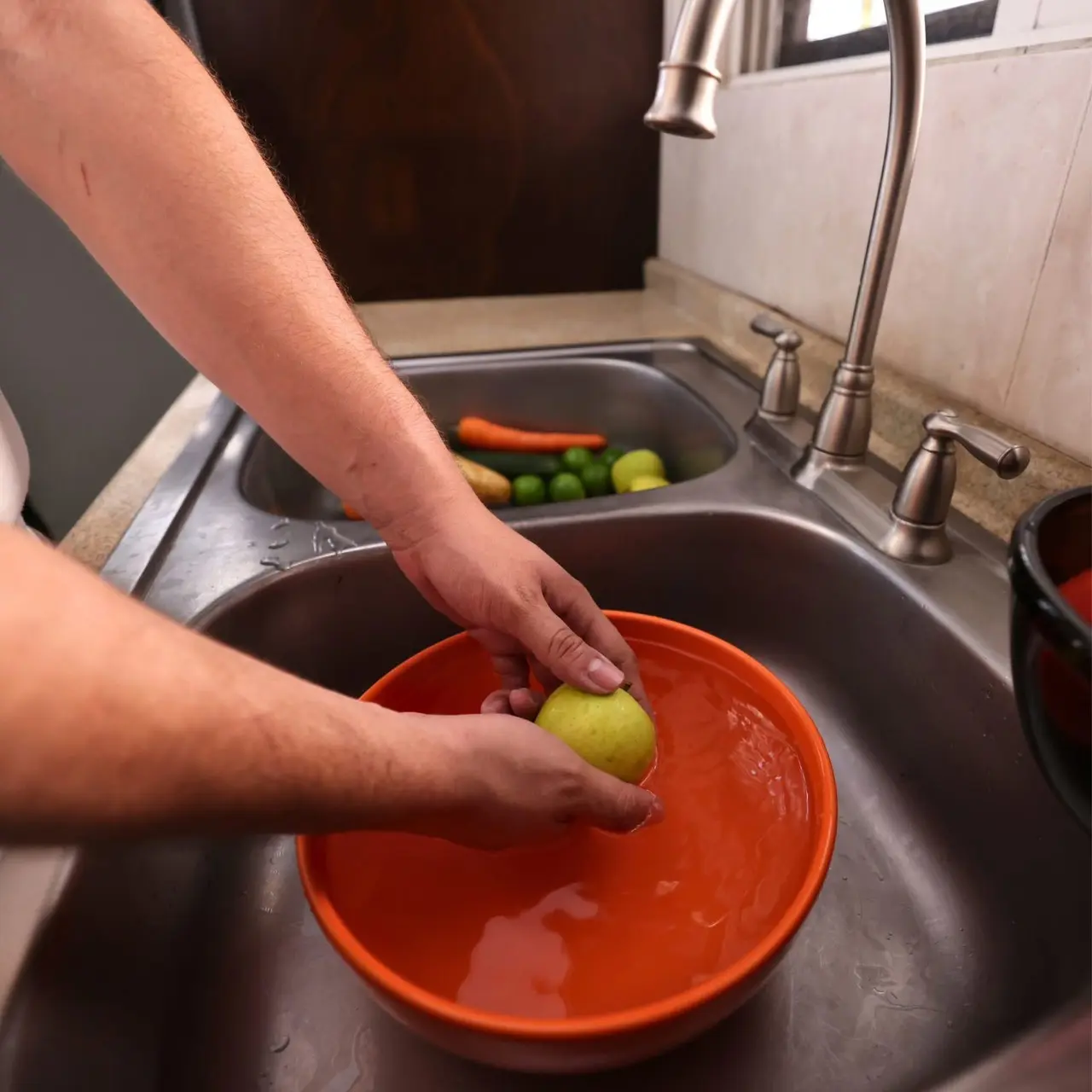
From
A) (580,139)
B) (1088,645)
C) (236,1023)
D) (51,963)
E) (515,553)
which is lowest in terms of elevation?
(236,1023)

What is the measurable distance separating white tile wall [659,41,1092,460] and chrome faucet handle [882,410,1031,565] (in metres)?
0.13

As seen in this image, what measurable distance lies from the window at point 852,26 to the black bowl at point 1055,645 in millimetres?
615

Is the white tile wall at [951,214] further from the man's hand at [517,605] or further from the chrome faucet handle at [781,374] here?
the man's hand at [517,605]

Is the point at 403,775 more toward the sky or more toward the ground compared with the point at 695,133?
more toward the ground

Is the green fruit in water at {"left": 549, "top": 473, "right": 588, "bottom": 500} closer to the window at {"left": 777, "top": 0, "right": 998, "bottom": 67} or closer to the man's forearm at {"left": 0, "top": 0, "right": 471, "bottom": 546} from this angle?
the man's forearm at {"left": 0, "top": 0, "right": 471, "bottom": 546}

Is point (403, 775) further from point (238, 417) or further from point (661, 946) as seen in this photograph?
point (238, 417)

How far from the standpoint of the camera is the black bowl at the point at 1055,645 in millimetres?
306

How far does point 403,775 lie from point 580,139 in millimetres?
1433

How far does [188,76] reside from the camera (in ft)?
1.87

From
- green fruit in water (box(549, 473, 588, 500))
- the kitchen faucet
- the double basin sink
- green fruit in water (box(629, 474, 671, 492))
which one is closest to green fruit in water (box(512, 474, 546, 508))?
green fruit in water (box(549, 473, 588, 500))

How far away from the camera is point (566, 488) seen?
106 cm

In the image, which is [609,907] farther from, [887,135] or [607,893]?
[887,135]

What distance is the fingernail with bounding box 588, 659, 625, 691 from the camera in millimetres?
556

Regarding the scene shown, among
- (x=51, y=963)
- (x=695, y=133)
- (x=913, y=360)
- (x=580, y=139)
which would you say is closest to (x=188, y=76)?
(x=695, y=133)
